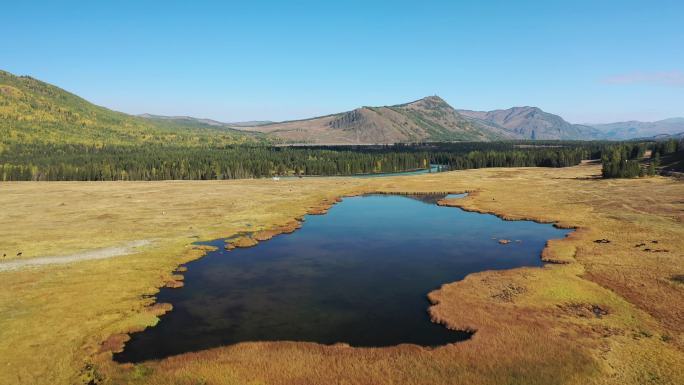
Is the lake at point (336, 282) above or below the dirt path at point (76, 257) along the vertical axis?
below

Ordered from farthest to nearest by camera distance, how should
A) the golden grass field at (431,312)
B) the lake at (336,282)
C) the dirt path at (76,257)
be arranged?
the dirt path at (76,257) < the lake at (336,282) < the golden grass field at (431,312)

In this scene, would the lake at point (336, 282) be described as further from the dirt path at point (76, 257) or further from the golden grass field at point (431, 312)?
the dirt path at point (76, 257)

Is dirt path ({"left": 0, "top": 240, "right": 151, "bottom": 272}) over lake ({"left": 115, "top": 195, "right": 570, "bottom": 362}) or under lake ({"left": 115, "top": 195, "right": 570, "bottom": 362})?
over

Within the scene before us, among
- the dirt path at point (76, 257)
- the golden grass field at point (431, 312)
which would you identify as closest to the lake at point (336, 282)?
the golden grass field at point (431, 312)

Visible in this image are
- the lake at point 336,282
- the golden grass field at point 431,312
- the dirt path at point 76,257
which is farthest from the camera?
the dirt path at point 76,257

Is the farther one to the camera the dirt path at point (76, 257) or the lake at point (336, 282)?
the dirt path at point (76, 257)

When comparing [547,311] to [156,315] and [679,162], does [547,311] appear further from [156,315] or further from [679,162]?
[679,162]

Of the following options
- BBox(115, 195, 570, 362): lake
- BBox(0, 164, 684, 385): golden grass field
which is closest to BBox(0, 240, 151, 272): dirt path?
Result: BBox(0, 164, 684, 385): golden grass field

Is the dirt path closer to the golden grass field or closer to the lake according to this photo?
the golden grass field
